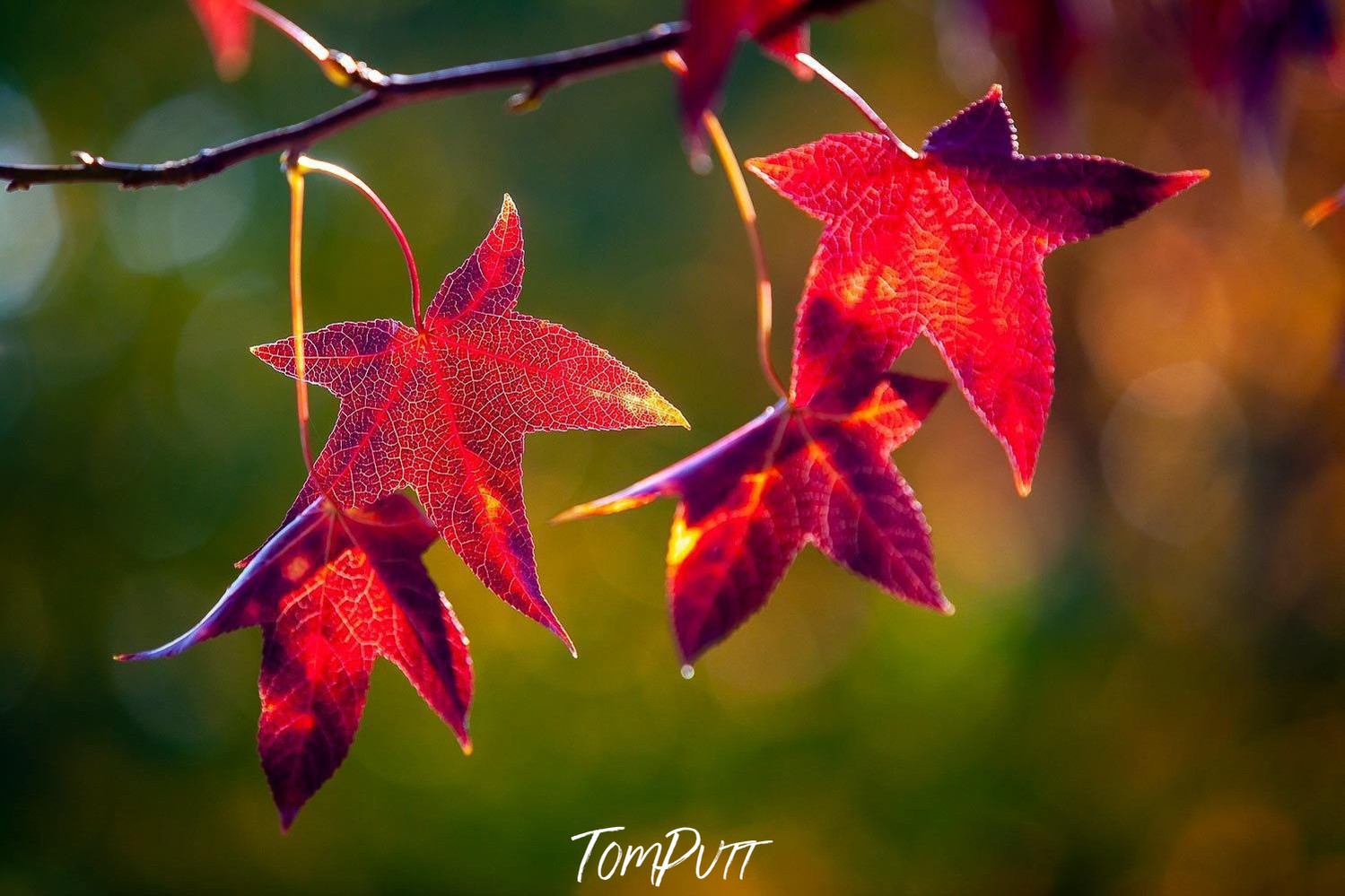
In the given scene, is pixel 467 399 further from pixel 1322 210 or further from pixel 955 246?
pixel 1322 210

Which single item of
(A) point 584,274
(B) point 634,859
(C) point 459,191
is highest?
(C) point 459,191

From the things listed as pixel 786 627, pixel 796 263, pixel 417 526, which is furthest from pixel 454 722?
pixel 796 263

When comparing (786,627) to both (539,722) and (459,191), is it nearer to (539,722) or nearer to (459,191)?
(539,722)

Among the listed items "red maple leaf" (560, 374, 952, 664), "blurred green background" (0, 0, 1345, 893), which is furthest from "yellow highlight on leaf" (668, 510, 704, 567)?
"blurred green background" (0, 0, 1345, 893)

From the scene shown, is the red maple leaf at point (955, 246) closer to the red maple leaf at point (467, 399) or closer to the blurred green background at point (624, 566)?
the red maple leaf at point (467, 399)

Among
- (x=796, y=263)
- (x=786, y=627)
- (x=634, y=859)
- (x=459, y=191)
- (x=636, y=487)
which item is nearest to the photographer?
(x=636, y=487)

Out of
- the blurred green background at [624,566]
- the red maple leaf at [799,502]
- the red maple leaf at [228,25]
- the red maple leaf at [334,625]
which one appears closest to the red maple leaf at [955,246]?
the red maple leaf at [799,502]

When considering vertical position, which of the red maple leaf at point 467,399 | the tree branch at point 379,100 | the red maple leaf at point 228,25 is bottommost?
the red maple leaf at point 467,399
